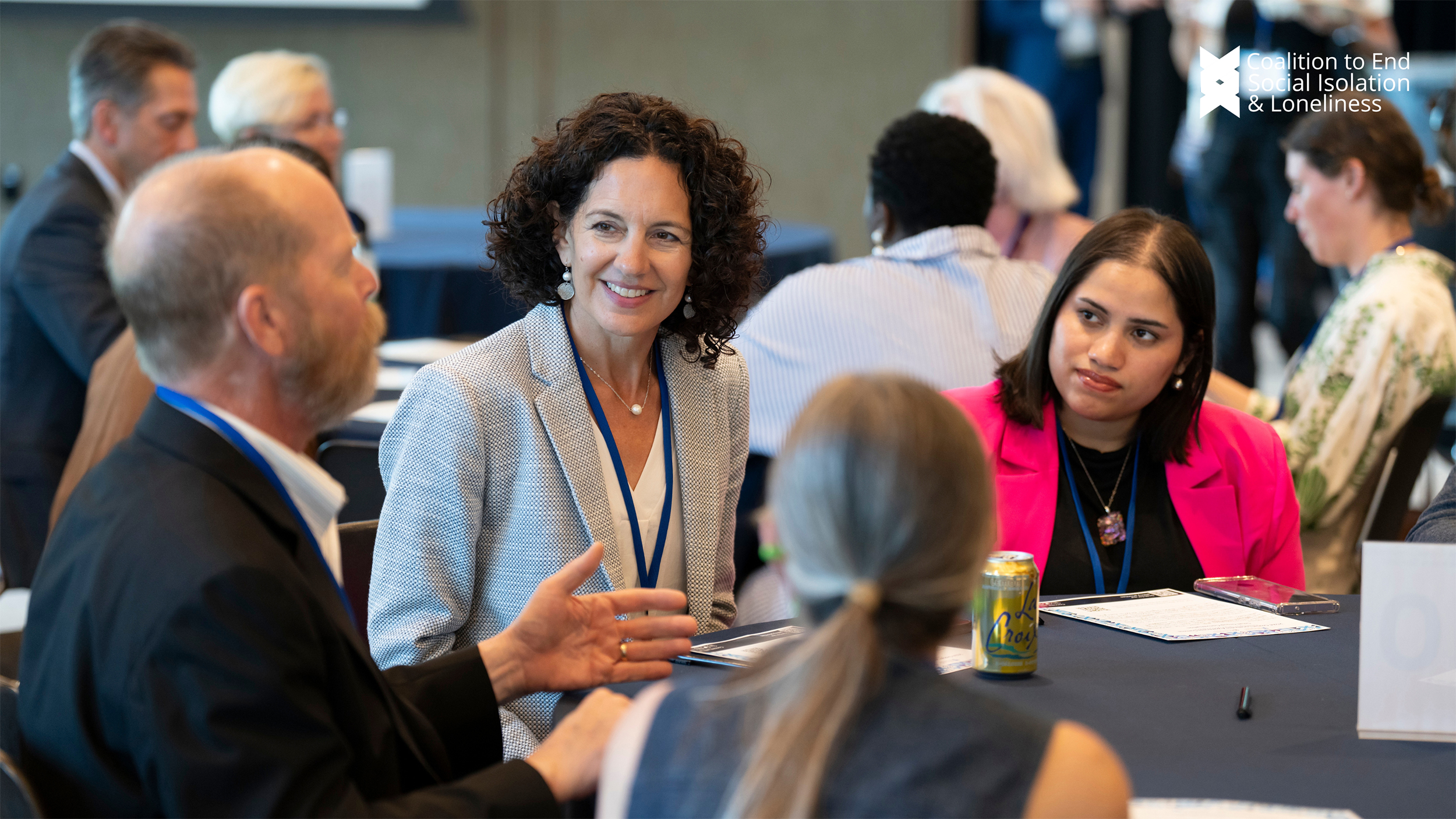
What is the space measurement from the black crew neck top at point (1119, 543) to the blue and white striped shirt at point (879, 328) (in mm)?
743

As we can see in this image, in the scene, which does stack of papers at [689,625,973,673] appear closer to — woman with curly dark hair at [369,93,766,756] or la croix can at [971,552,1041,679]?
la croix can at [971,552,1041,679]

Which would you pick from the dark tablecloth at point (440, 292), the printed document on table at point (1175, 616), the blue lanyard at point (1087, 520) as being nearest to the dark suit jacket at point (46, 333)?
the dark tablecloth at point (440, 292)

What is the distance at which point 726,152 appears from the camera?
2105 millimetres

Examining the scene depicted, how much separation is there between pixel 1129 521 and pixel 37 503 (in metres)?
2.83

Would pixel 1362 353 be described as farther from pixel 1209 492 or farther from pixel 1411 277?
pixel 1209 492

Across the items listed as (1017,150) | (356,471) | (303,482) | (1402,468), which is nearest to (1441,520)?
(1402,468)

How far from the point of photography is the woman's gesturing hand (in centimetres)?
162

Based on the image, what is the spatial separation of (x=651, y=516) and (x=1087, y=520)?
76cm

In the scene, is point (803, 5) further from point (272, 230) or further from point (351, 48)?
point (272, 230)

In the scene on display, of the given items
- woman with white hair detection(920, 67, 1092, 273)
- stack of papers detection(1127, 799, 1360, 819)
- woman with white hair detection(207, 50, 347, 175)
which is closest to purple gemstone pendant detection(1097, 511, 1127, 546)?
stack of papers detection(1127, 799, 1360, 819)

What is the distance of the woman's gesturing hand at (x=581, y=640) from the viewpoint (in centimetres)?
162

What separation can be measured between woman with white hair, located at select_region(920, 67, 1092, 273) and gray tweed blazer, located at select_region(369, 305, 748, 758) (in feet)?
8.54

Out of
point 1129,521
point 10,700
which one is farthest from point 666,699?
point 1129,521

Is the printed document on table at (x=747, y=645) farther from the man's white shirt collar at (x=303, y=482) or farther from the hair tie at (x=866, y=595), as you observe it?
the hair tie at (x=866, y=595)
